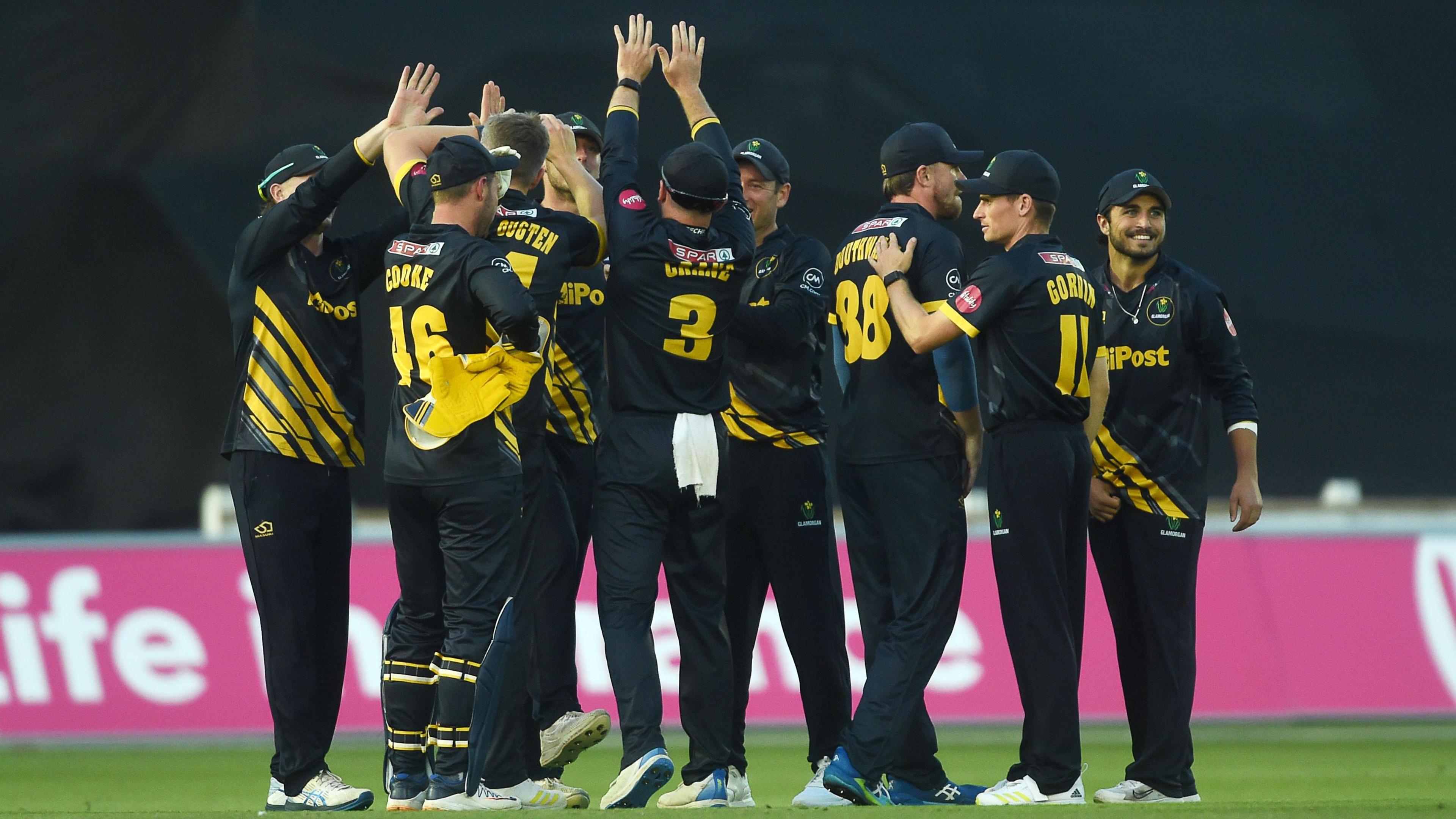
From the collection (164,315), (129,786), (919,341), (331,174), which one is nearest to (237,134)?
(164,315)

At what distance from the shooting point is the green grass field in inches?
229

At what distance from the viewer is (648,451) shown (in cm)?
463

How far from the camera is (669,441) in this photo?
4641mm

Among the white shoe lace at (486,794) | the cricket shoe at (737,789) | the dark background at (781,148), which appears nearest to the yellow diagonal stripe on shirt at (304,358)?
the white shoe lace at (486,794)

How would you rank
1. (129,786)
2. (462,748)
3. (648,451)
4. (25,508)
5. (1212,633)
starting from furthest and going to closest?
(25,508) → (1212,633) → (129,786) → (648,451) → (462,748)

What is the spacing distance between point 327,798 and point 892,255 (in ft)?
7.24

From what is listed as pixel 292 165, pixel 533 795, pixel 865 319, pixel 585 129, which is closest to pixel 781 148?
pixel 585 129

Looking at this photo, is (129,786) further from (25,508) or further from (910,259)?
(25,508)

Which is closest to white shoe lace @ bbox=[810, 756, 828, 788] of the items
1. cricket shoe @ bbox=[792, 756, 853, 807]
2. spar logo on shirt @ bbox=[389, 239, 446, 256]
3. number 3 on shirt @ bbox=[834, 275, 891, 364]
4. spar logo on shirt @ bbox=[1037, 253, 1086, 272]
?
cricket shoe @ bbox=[792, 756, 853, 807]

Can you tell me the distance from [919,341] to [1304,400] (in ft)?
21.8

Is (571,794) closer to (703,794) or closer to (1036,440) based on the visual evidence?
(703,794)

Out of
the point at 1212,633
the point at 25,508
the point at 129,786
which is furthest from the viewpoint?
the point at 25,508

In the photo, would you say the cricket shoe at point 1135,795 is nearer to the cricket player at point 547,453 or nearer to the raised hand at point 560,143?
the cricket player at point 547,453

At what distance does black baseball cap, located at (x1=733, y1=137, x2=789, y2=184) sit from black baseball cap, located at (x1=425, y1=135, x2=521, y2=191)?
46.6 inches
